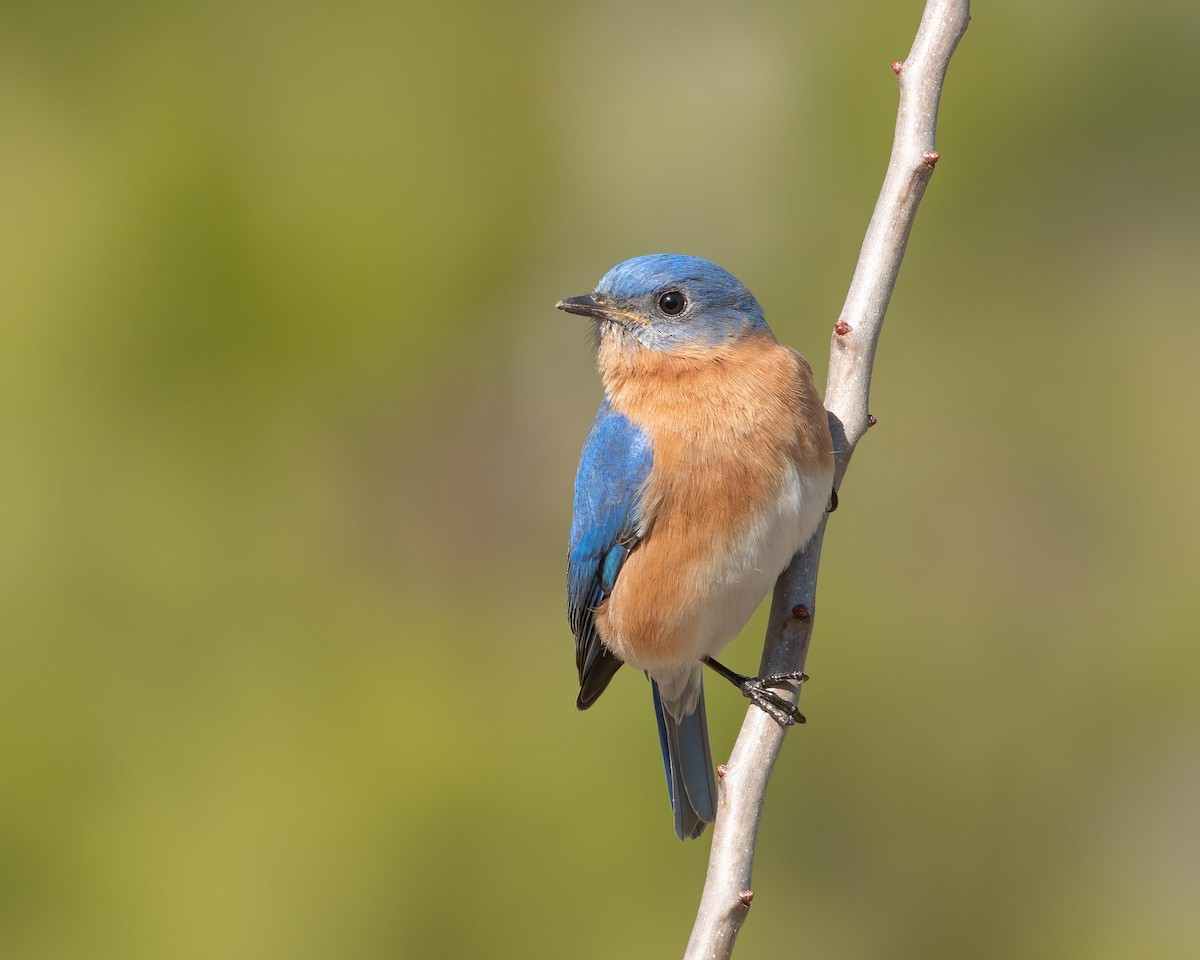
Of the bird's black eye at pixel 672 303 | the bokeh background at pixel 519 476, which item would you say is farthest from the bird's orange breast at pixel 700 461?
the bokeh background at pixel 519 476

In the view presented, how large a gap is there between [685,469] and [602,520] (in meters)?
0.32

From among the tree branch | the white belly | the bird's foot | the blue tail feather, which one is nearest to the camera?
the tree branch

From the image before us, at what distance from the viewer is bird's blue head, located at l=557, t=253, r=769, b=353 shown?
3.65 meters

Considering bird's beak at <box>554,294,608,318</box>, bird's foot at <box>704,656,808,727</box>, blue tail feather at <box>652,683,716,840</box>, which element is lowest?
blue tail feather at <box>652,683,716,840</box>

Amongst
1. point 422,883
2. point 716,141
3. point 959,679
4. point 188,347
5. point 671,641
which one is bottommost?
point 422,883

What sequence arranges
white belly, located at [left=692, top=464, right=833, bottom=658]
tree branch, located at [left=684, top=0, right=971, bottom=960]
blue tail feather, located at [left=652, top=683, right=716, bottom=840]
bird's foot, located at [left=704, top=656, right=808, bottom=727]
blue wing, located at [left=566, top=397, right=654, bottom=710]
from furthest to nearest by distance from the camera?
1. blue tail feather, located at [left=652, top=683, right=716, bottom=840]
2. blue wing, located at [left=566, top=397, right=654, bottom=710]
3. white belly, located at [left=692, top=464, right=833, bottom=658]
4. bird's foot, located at [left=704, top=656, right=808, bottom=727]
5. tree branch, located at [left=684, top=0, right=971, bottom=960]

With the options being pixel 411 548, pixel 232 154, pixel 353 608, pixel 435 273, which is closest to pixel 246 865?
pixel 353 608

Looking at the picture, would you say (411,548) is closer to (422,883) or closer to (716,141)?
(422,883)

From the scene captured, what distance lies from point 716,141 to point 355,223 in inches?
76.5

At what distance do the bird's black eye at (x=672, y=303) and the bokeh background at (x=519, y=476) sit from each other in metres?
2.28

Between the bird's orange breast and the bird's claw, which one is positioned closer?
the bird's claw

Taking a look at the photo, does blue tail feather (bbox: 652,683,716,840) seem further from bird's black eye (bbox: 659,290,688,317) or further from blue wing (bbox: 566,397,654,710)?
Result: bird's black eye (bbox: 659,290,688,317)

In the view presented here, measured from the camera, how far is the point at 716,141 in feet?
22.9

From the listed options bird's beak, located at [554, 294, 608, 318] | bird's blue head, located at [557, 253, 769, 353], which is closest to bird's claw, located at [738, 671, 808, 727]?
bird's blue head, located at [557, 253, 769, 353]
